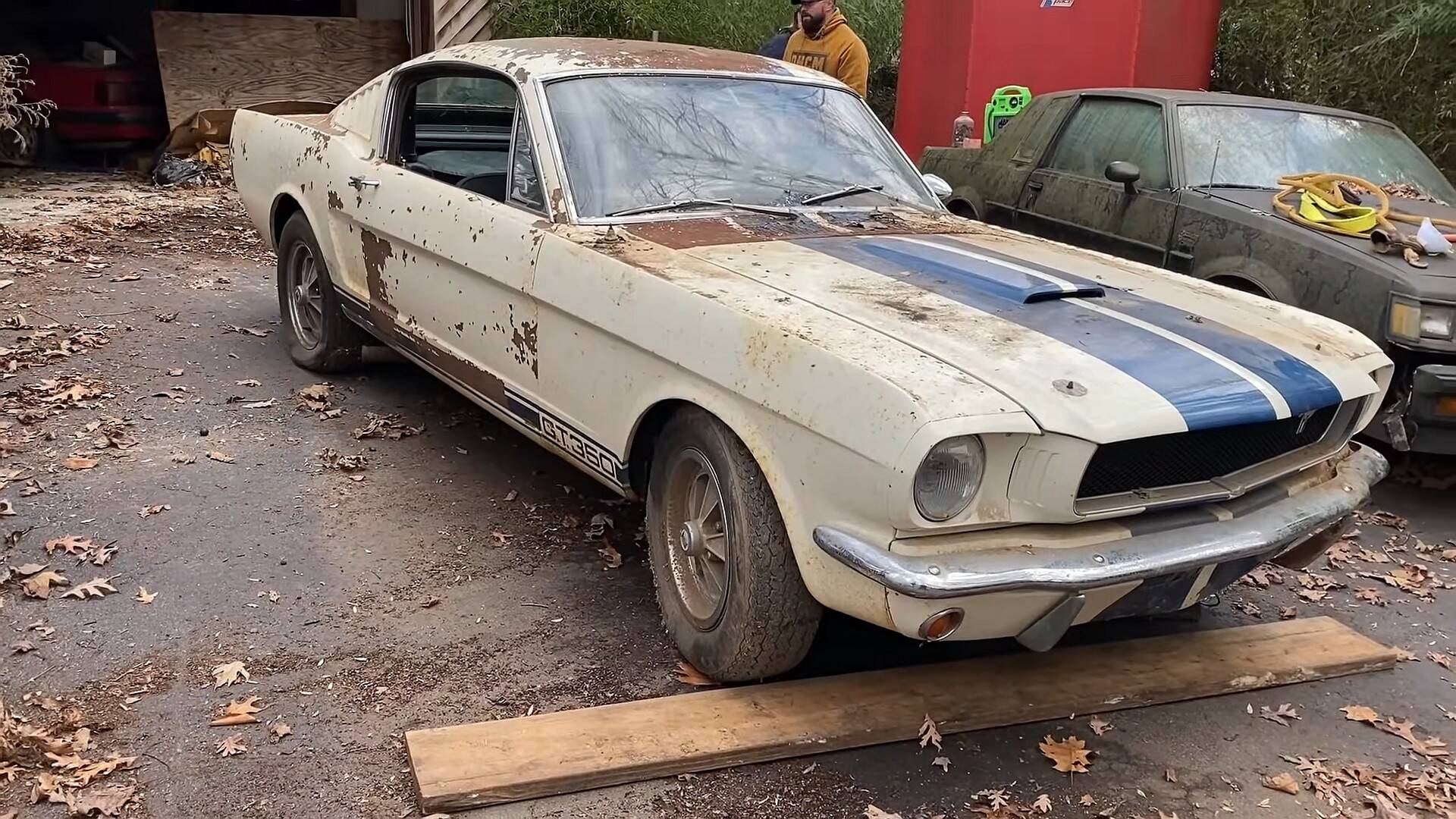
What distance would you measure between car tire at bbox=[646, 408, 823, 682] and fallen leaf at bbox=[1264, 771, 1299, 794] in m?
1.21

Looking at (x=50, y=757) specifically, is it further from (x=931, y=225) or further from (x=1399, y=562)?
(x=1399, y=562)

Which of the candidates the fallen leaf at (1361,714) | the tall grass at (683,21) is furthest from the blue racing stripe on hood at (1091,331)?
the tall grass at (683,21)

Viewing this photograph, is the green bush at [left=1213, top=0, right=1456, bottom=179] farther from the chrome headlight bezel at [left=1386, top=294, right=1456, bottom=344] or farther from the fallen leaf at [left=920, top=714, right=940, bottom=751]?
the fallen leaf at [left=920, top=714, right=940, bottom=751]

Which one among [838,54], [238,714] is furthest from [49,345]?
[838,54]

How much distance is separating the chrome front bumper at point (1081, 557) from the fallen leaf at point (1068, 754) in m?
0.63

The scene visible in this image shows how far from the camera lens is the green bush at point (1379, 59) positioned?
316 inches

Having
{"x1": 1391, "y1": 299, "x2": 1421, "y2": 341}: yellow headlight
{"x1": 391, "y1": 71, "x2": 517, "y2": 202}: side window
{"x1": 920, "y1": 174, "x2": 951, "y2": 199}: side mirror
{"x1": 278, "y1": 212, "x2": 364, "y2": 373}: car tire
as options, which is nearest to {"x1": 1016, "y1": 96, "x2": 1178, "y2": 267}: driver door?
{"x1": 1391, "y1": 299, "x2": 1421, "y2": 341}: yellow headlight

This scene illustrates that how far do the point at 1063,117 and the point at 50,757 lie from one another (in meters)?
5.84

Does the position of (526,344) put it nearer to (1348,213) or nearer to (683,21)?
(1348,213)

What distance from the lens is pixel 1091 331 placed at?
307 centimetres

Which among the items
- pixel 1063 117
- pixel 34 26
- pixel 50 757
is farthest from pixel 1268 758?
pixel 34 26

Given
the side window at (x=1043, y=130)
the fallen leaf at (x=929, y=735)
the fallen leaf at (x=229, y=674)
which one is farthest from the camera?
the side window at (x=1043, y=130)

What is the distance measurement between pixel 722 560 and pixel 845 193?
62.7 inches

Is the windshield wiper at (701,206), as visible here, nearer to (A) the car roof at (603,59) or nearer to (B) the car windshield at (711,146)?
(B) the car windshield at (711,146)
